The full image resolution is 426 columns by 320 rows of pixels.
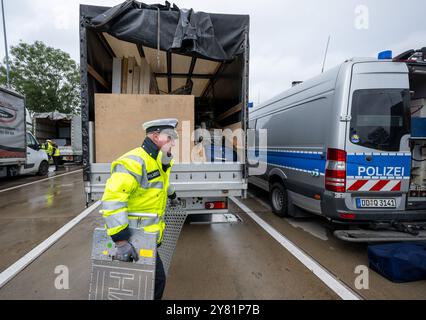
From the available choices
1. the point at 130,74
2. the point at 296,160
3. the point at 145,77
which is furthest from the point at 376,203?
the point at 130,74

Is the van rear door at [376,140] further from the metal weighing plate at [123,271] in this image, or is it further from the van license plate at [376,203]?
the metal weighing plate at [123,271]

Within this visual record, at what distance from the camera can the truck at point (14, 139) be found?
8781 millimetres

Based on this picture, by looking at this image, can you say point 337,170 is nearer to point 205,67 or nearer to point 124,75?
point 205,67

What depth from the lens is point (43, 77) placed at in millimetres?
26109

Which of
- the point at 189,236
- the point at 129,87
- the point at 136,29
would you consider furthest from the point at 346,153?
the point at 129,87

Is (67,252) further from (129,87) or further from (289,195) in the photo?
(289,195)

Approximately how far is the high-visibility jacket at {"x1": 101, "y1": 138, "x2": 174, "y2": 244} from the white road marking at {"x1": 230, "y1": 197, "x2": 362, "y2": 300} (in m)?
2.07

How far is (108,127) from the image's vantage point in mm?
3492

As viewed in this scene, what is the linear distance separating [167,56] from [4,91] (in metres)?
7.67

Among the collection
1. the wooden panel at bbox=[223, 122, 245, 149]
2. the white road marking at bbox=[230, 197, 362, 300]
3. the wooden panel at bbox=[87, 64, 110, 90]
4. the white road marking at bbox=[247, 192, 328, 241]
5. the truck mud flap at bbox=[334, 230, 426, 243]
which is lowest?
the white road marking at bbox=[230, 197, 362, 300]

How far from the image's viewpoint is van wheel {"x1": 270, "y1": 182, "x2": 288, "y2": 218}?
495 centimetres

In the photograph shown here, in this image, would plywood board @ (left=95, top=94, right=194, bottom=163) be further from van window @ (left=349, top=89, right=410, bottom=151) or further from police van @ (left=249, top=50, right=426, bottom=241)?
van window @ (left=349, top=89, right=410, bottom=151)

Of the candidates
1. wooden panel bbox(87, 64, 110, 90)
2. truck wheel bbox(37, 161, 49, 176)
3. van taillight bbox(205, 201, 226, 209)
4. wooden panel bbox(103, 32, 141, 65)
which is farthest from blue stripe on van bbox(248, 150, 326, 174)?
truck wheel bbox(37, 161, 49, 176)

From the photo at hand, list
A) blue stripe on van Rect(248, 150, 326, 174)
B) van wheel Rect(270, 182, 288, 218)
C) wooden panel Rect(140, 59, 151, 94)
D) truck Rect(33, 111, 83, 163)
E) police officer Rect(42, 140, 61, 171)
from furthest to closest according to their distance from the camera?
truck Rect(33, 111, 83, 163) < police officer Rect(42, 140, 61, 171) < van wheel Rect(270, 182, 288, 218) < wooden panel Rect(140, 59, 151, 94) < blue stripe on van Rect(248, 150, 326, 174)
